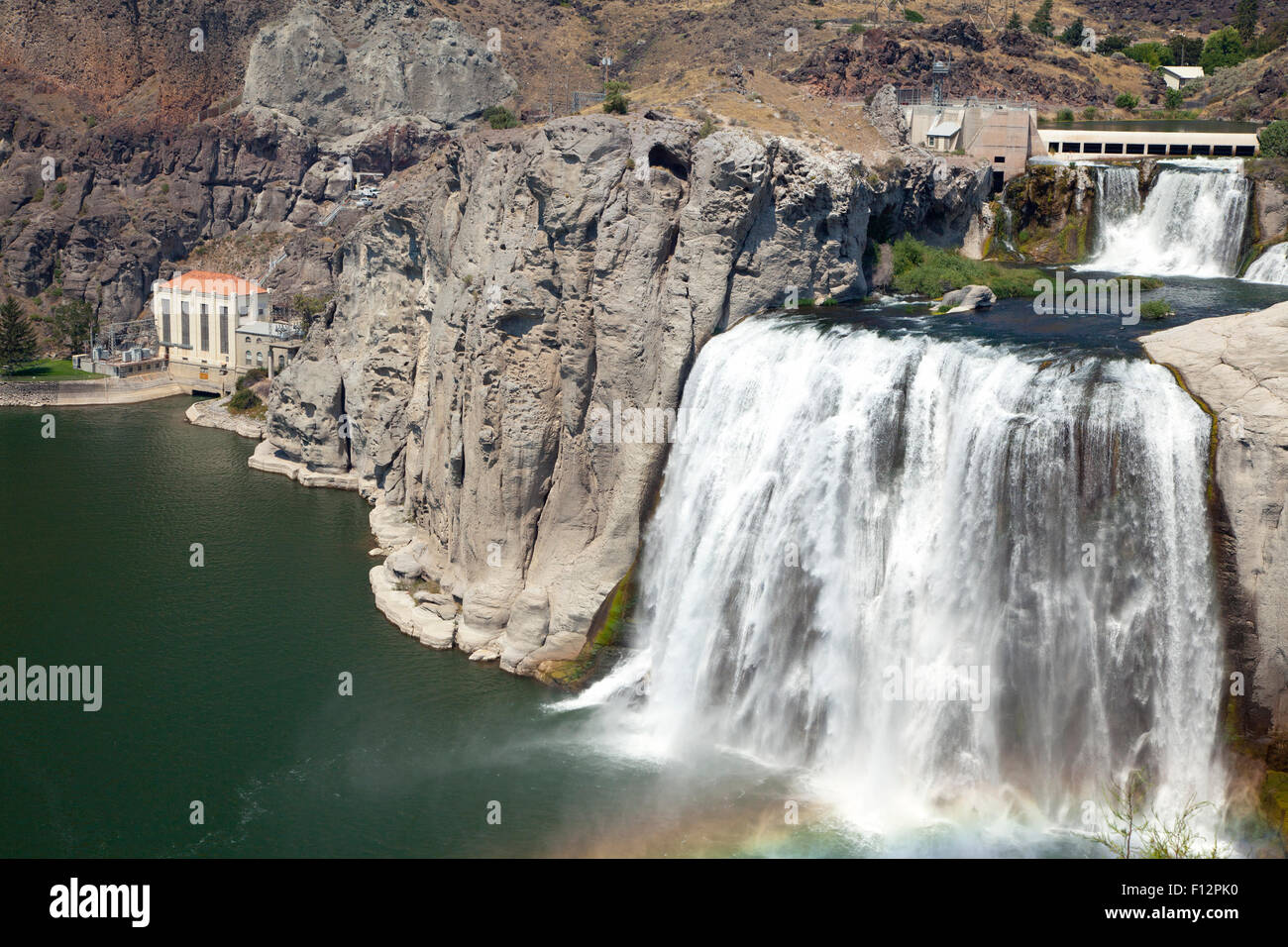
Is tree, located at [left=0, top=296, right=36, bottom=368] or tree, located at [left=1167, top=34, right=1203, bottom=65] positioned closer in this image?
tree, located at [left=0, top=296, right=36, bottom=368]

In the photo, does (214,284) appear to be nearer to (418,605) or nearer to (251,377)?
(251,377)

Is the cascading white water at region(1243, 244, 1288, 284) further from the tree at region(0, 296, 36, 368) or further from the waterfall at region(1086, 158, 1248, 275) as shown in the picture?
the tree at region(0, 296, 36, 368)

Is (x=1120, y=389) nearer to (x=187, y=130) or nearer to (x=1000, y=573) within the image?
(x=1000, y=573)

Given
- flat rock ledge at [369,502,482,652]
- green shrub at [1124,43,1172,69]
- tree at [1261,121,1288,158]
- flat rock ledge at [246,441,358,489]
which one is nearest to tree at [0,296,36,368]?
Result: flat rock ledge at [246,441,358,489]

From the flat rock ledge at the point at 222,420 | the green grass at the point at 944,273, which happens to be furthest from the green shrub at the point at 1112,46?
the flat rock ledge at the point at 222,420

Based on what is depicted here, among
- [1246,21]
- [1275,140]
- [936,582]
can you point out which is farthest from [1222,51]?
[936,582]

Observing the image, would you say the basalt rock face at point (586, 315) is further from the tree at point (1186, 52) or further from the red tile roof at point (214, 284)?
the tree at point (1186, 52)

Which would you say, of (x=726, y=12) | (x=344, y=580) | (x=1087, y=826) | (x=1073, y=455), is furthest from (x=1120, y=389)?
(x=726, y=12)
